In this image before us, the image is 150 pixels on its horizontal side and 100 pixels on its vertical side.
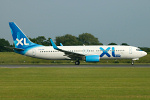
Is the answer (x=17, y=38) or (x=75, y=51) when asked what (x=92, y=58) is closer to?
(x=75, y=51)

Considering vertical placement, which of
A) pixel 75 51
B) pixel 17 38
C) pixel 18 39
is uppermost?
pixel 17 38

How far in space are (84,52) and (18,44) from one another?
1062cm

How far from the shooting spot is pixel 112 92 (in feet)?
45.0

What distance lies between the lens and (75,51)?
1762 inches

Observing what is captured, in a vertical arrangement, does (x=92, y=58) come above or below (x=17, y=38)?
below

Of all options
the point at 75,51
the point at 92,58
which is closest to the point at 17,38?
the point at 75,51

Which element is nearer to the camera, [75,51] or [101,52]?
[101,52]

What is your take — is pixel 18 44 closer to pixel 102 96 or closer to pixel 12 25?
pixel 12 25

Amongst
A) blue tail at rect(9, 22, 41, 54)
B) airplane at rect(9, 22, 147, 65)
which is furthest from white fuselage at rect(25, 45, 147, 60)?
blue tail at rect(9, 22, 41, 54)

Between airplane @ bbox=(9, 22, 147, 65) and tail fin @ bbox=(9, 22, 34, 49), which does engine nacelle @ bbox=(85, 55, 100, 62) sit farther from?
tail fin @ bbox=(9, 22, 34, 49)

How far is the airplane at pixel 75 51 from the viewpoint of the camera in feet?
143

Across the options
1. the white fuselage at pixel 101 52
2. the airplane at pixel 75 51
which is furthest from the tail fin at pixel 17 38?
the white fuselage at pixel 101 52

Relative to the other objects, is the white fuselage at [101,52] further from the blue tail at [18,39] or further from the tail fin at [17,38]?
the tail fin at [17,38]

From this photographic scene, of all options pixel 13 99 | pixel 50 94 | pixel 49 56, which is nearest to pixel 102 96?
pixel 50 94
